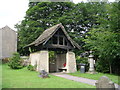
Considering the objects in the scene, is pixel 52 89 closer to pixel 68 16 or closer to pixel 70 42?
pixel 70 42

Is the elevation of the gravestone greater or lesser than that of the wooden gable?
lesser

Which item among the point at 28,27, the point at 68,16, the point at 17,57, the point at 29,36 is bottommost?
the point at 17,57

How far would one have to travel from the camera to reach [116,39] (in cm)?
1240

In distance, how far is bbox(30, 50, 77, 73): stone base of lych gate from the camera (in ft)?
49.3

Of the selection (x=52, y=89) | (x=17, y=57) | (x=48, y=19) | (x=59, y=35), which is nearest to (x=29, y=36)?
(x=48, y=19)

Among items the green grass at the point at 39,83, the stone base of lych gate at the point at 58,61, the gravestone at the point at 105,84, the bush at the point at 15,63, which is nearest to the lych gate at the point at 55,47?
the stone base of lych gate at the point at 58,61

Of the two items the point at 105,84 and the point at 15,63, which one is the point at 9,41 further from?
the point at 105,84

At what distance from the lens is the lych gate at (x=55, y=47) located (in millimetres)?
15109

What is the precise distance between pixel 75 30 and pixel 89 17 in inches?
133

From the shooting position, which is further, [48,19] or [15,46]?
[15,46]

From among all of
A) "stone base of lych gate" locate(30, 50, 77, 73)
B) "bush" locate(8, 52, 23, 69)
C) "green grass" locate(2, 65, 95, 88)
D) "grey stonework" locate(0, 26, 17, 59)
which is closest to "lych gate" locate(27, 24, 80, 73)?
"stone base of lych gate" locate(30, 50, 77, 73)

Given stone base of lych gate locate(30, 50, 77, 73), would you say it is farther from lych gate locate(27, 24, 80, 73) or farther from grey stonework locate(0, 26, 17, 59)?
grey stonework locate(0, 26, 17, 59)

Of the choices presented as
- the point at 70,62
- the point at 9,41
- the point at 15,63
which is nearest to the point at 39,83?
the point at 70,62

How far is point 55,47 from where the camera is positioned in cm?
1586
